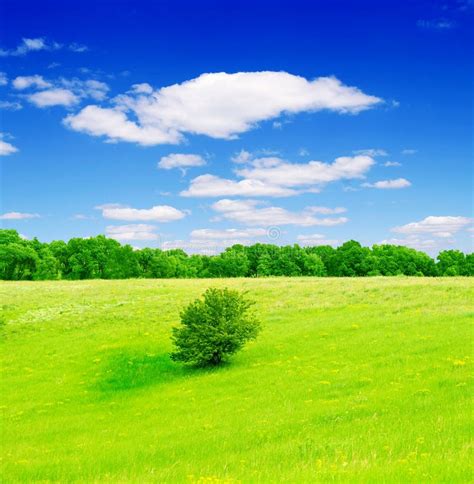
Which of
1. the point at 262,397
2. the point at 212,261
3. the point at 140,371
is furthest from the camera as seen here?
the point at 212,261

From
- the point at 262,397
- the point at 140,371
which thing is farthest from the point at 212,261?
the point at 262,397

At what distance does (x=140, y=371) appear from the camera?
3133 centimetres

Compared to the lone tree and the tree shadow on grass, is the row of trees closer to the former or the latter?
the tree shadow on grass

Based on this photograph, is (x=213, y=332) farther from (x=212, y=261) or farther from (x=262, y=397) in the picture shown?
(x=212, y=261)

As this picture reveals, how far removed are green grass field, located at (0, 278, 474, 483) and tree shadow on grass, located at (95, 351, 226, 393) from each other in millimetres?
119

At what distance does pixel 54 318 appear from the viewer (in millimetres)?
49688

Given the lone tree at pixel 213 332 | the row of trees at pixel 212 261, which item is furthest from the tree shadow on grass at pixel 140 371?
the row of trees at pixel 212 261

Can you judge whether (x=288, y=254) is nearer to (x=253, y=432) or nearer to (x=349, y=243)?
(x=349, y=243)

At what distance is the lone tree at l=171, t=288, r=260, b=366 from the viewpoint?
30.4 m

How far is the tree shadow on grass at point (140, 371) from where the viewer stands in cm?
2908

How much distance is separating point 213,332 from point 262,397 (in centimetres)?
938

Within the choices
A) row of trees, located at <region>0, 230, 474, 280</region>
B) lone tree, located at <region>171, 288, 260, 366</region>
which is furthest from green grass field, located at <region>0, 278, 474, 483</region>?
row of trees, located at <region>0, 230, 474, 280</region>

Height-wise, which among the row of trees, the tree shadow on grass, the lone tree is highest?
the row of trees

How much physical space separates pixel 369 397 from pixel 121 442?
869 centimetres
